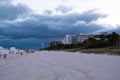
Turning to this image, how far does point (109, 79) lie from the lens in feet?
38.8

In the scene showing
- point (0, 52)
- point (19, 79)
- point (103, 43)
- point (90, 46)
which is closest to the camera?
point (19, 79)

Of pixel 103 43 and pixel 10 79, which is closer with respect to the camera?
pixel 10 79

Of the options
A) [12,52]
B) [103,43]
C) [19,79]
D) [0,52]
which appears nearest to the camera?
[19,79]

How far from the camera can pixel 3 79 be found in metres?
13.3

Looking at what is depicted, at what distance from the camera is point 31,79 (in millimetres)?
12438

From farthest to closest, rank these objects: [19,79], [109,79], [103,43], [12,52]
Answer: [103,43] < [12,52] < [19,79] < [109,79]

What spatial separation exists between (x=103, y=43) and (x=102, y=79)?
8911 cm

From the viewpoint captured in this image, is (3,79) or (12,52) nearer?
(3,79)

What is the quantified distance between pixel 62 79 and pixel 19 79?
2.11 metres

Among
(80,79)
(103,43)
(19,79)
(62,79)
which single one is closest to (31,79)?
(19,79)

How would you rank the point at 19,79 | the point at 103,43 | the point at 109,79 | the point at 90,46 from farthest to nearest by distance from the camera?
the point at 90,46, the point at 103,43, the point at 19,79, the point at 109,79

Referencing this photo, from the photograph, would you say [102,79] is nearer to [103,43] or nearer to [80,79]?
[80,79]

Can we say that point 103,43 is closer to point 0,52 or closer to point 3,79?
point 0,52

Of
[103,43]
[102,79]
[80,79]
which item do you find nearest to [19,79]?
[80,79]
